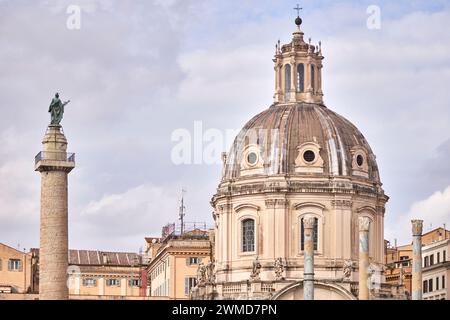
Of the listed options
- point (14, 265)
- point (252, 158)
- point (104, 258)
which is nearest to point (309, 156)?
point (252, 158)

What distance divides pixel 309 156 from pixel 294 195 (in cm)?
288

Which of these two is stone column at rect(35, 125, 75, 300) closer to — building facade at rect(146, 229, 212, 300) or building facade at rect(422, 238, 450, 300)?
building facade at rect(146, 229, 212, 300)

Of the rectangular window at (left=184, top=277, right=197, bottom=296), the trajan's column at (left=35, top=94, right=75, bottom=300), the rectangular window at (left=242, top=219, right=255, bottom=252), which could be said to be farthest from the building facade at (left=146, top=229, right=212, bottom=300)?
the trajan's column at (left=35, top=94, right=75, bottom=300)

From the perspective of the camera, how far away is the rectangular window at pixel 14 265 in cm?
11114

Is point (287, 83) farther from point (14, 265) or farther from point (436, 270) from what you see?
point (14, 265)

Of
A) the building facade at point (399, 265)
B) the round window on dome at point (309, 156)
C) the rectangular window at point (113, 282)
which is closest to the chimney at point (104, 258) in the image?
the rectangular window at point (113, 282)

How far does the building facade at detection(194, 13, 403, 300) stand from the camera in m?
104

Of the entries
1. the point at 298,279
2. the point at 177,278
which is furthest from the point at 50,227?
the point at 177,278

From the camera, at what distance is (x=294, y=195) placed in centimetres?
10425

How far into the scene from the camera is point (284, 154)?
105312 millimetres

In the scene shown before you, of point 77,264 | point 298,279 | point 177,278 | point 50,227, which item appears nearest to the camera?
point 50,227
